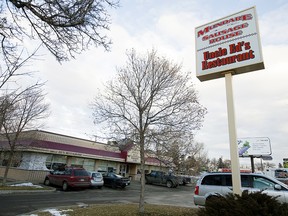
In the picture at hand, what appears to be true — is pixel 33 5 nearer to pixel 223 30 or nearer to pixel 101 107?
pixel 223 30

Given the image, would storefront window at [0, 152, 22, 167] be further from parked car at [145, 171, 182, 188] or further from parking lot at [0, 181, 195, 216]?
parked car at [145, 171, 182, 188]

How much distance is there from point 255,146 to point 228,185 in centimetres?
2376

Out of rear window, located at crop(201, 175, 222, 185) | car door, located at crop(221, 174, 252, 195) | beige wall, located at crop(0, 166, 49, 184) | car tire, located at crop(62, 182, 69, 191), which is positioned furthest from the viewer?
beige wall, located at crop(0, 166, 49, 184)

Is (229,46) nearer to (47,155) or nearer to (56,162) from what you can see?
(47,155)

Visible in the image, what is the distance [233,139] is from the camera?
689cm

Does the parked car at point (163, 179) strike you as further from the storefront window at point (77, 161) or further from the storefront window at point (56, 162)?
→ the storefront window at point (56, 162)

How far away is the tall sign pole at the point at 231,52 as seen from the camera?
7.01 m

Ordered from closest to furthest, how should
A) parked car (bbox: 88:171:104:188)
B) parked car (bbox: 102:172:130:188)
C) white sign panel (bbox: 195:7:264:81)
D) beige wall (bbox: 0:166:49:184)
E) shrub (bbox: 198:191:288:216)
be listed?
shrub (bbox: 198:191:288:216)
white sign panel (bbox: 195:7:264:81)
parked car (bbox: 88:171:104:188)
beige wall (bbox: 0:166:49:184)
parked car (bbox: 102:172:130:188)

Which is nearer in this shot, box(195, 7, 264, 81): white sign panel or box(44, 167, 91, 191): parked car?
box(195, 7, 264, 81): white sign panel

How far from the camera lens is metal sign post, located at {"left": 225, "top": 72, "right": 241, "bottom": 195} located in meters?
6.62

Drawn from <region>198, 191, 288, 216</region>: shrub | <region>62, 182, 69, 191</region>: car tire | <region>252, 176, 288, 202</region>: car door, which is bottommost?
<region>62, 182, 69, 191</region>: car tire

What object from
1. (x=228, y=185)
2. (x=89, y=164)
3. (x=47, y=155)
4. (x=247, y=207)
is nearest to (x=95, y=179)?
(x=47, y=155)

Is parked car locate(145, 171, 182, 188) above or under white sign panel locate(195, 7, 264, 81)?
under

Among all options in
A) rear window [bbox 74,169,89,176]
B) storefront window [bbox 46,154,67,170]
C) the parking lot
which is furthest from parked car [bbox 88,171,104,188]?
storefront window [bbox 46,154,67,170]
